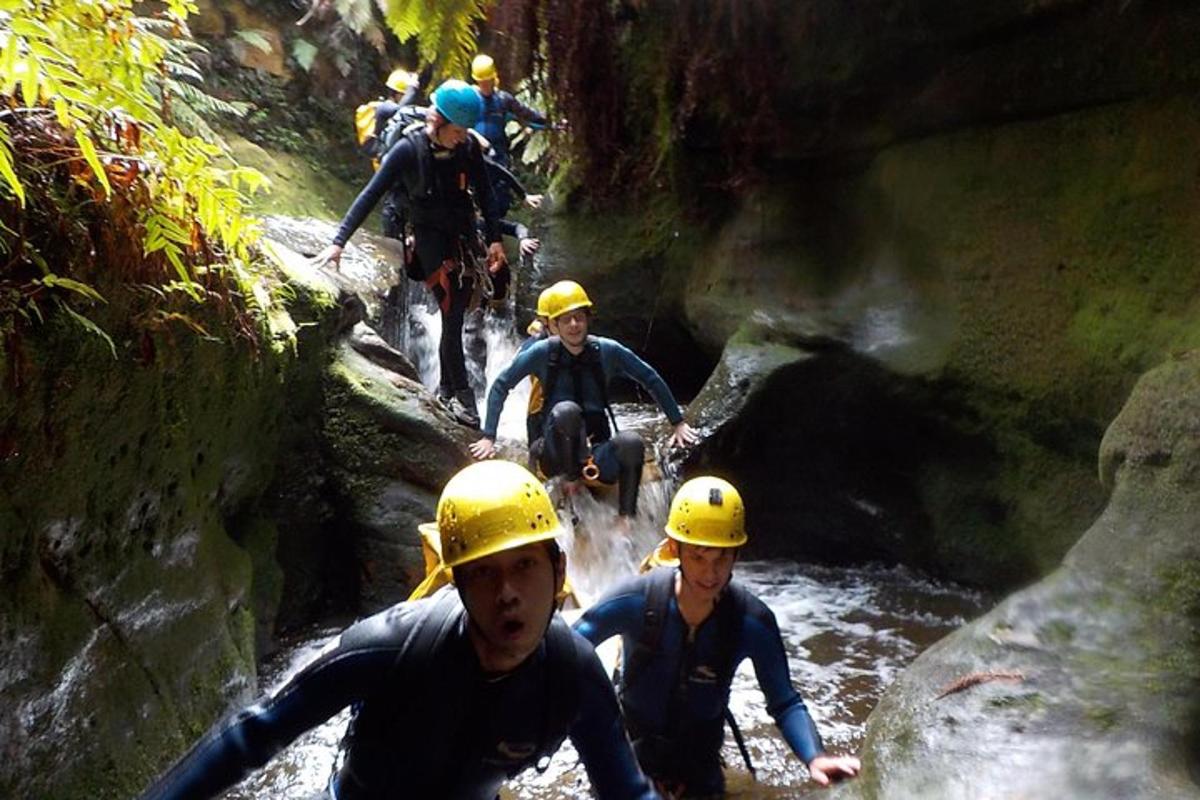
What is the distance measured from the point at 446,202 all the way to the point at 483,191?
0.27m

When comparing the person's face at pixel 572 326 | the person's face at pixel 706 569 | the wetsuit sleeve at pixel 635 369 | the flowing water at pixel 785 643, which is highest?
the person's face at pixel 572 326

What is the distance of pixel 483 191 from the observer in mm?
6684

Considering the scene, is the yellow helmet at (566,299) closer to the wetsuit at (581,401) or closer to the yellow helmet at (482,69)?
the wetsuit at (581,401)

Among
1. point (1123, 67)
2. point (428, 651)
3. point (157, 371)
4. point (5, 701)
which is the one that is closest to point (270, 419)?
point (157, 371)

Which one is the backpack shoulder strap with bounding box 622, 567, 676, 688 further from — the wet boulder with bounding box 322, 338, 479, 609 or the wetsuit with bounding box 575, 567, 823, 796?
the wet boulder with bounding box 322, 338, 479, 609

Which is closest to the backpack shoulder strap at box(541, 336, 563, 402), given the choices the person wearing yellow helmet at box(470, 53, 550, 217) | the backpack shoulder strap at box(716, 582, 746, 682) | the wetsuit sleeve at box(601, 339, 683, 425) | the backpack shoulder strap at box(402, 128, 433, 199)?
the wetsuit sleeve at box(601, 339, 683, 425)

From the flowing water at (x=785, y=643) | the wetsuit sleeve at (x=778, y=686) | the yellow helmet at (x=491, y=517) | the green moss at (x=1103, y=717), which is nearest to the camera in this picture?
the yellow helmet at (x=491, y=517)

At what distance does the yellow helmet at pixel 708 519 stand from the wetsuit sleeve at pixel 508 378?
2.69 m

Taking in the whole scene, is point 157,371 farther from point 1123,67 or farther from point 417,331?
point 417,331

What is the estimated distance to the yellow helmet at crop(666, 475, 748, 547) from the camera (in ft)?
11.6

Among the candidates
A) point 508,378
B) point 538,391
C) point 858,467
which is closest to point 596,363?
point 538,391

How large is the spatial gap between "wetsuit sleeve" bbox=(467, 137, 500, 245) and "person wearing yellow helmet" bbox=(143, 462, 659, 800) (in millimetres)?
4654

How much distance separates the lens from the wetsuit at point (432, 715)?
2.02m

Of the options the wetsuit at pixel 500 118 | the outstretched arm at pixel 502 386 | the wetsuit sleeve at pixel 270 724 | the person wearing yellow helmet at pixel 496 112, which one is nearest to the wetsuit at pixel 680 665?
the wetsuit sleeve at pixel 270 724
